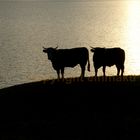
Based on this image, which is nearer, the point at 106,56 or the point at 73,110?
the point at 73,110

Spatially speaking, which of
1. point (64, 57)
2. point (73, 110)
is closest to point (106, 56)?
point (64, 57)

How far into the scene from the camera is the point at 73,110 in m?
21.8

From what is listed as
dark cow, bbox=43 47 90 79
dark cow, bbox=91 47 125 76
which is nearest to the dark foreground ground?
dark cow, bbox=91 47 125 76

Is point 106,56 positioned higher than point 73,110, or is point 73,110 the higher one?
point 106,56

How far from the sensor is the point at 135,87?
23766mm

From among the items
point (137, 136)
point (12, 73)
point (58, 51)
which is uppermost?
point (58, 51)

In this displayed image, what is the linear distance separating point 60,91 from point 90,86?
5.60 feet

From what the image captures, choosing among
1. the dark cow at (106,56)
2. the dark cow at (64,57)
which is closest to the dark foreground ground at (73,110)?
the dark cow at (106,56)

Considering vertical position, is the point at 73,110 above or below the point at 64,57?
below

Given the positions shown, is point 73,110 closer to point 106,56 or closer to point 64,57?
point 64,57

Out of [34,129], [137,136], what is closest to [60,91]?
[34,129]

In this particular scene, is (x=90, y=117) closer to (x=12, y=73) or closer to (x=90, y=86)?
(x=90, y=86)

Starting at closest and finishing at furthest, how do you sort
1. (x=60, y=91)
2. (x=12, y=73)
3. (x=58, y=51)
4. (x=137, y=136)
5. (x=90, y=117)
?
1. (x=137, y=136)
2. (x=90, y=117)
3. (x=60, y=91)
4. (x=58, y=51)
5. (x=12, y=73)

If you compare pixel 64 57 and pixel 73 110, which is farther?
pixel 64 57
